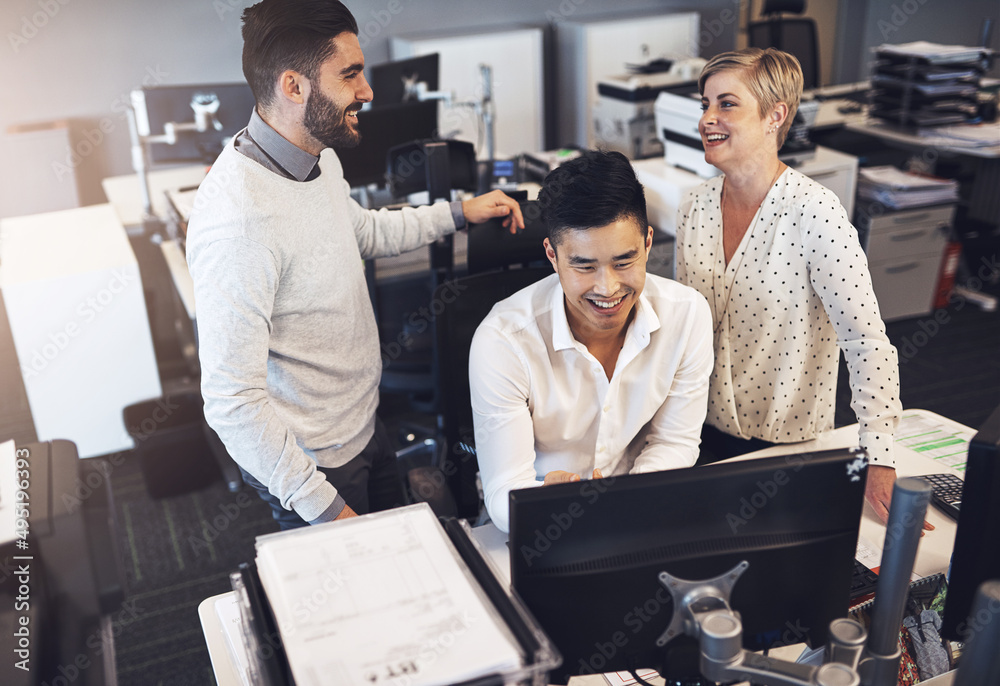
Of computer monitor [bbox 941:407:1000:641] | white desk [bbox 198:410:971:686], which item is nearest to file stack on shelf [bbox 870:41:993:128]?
white desk [bbox 198:410:971:686]

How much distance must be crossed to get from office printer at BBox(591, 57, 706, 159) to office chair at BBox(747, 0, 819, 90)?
4.59ft

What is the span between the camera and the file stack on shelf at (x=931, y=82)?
12.2 feet

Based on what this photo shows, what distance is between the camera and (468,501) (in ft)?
5.69

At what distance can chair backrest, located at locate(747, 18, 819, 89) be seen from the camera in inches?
189

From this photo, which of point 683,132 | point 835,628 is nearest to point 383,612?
point 835,628

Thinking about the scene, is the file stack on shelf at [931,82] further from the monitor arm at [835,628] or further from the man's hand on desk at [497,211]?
the monitor arm at [835,628]

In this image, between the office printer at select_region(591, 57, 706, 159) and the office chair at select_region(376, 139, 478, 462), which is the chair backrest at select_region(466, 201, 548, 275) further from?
the office printer at select_region(591, 57, 706, 159)

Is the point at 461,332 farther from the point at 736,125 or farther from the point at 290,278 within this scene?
the point at 736,125

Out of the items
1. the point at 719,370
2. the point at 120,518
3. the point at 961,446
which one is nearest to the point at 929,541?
the point at 961,446

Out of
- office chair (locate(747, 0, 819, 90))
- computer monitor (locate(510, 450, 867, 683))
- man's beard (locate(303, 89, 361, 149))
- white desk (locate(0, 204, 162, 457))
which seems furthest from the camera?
office chair (locate(747, 0, 819, 90))

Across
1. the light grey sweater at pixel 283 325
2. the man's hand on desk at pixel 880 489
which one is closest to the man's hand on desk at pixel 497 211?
the light grey sweater at pixel 283 325

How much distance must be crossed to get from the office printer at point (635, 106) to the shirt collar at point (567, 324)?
78.1 inches

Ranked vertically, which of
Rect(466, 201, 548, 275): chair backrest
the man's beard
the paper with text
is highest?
the man's beard

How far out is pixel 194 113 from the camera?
3164 millimetres
